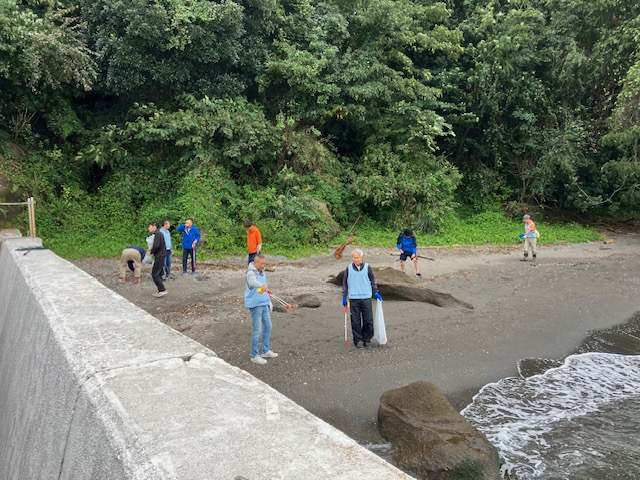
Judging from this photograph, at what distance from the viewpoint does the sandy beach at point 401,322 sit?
7.09m

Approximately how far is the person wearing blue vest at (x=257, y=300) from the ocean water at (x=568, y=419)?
3216mm

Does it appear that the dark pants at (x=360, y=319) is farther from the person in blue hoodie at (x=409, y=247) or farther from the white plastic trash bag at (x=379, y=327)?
the person in blue hoodie at (x=409, y=247)

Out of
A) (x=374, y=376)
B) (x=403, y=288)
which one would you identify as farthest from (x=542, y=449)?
(x=403, y=288)

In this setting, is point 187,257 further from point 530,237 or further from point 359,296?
point 530,237

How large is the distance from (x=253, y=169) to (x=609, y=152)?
55.0 ft

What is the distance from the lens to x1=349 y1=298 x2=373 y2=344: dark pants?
8102 mm

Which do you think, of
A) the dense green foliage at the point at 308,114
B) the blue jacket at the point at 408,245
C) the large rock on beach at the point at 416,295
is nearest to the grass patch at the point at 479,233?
the dense green foliage at the point at 308,114

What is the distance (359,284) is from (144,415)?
21.0 ft

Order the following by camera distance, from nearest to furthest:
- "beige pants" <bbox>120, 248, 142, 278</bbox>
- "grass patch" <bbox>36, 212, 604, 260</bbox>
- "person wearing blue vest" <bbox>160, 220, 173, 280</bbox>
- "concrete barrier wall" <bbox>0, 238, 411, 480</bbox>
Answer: "concrete barrier wall" <bbox>0, 238, 411, 480</bbox> < "person wearing blue vest" <bbox>160, 220, 173, 280</bbox> < "beige pants" <bbox>120, 248, 142, 278</bbox> < "grass patch" <bbox>36, 212, 604, 260</bbox>

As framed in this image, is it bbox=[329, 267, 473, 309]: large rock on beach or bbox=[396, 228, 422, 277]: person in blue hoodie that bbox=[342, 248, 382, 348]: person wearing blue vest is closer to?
bbox=[329, 267, 473, 309]: large rock on beach

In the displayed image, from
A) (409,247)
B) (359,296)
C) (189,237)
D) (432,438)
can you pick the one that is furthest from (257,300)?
(409,247)

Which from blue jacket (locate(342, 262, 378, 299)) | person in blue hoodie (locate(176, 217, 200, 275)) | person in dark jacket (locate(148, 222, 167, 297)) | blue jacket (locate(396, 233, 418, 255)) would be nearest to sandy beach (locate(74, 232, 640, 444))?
person in dark jacket (locate(148, 222, 167, 297))

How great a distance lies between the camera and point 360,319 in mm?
8234

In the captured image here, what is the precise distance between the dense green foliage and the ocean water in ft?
33.3
